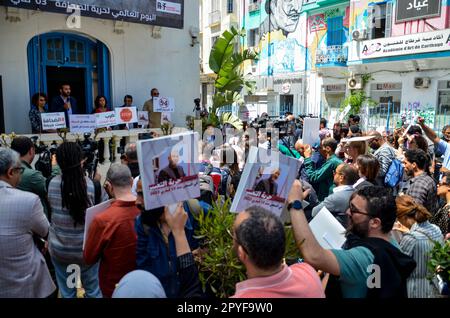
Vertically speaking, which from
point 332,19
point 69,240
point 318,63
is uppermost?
point 332,19

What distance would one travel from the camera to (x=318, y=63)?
20.2 m

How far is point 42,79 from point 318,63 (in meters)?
15.2

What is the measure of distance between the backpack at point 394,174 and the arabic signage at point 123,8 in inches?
245

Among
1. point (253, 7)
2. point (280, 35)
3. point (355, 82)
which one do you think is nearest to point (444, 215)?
point (355, 82)

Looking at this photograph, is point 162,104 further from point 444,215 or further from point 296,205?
point 296,205

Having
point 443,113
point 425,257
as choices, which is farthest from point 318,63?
point 425,257

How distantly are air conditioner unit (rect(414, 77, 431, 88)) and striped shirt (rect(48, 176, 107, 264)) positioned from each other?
16.2 metres

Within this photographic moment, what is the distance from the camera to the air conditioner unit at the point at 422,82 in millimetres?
15797

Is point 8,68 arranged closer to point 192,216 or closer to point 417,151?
point 192,216

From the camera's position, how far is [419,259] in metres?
2.48

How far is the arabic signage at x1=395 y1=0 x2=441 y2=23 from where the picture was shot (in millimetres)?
15148

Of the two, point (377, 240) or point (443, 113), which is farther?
point (443, 113)

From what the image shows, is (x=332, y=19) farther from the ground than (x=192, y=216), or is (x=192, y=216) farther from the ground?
(x=332, y=19)

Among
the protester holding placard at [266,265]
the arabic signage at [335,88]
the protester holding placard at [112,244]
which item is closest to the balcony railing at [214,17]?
the arabic signage at [335,88]
